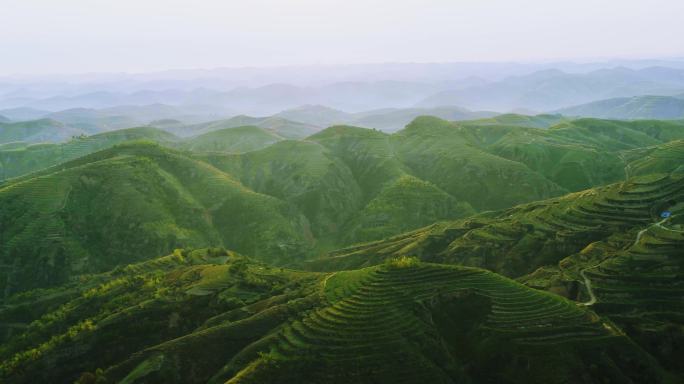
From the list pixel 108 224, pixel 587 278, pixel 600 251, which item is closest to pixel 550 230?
pixel 600 251

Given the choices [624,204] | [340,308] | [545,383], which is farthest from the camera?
[624,204]

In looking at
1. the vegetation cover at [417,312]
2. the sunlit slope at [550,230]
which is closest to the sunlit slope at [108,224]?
the vegetation cover at [417,312]

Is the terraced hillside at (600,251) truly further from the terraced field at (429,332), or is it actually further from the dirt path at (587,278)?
the terraced field at (429,332)

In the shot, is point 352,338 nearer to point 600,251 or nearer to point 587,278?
point 587,278

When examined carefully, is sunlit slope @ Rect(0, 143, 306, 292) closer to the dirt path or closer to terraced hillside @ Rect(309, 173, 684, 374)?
Answer: terraced hillside @ Rect(309, 173, 684, 374)

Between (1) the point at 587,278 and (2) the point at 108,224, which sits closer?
(1) the point at 587,278

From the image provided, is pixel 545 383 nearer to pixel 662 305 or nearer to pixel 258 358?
pixel 662 305

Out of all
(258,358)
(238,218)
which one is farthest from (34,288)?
(258,358)

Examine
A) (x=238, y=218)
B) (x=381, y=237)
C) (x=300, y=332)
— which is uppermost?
(x=300, y=332)
